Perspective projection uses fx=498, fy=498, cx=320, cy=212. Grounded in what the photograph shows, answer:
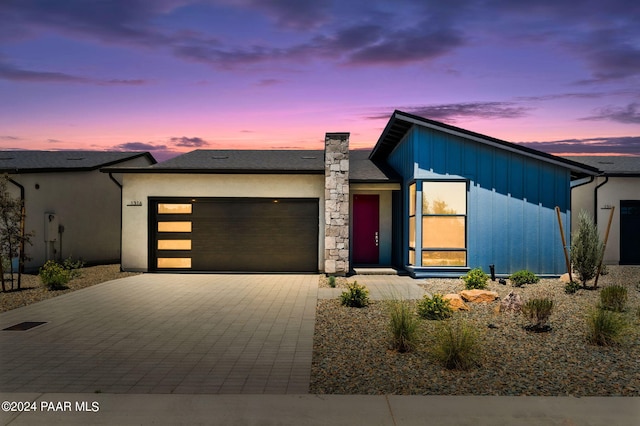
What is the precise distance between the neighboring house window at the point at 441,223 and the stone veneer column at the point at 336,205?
8.00 feet

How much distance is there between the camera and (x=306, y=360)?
695 centimetres

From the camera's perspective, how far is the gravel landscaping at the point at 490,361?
5.83 metres

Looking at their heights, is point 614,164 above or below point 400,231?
above

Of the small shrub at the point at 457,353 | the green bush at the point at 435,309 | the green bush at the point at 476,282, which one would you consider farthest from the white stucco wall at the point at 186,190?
the small shrub at the point at 457,353

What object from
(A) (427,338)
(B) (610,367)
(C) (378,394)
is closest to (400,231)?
(A) (427,338)

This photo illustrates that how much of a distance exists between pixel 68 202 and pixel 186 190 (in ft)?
17.4

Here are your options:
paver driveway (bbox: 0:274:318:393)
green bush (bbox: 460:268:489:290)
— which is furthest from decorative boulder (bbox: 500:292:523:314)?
paver driveway (bbox: 0:274:318:393)

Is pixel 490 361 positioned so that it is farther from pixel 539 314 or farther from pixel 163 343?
pixel 163 343

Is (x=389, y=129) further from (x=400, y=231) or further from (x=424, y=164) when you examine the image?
(x=400, y=231)

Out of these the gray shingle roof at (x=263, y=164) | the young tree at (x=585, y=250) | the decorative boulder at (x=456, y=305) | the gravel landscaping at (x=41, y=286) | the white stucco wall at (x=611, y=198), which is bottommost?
the gravel landscaping at (x=41, y=286)

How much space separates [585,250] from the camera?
13.3 metres

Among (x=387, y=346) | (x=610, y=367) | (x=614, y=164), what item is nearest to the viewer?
(x=610, y=367)

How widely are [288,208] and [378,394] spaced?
1264cm

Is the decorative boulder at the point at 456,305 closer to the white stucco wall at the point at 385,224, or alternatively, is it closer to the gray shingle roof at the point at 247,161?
the gray shingle roof at the point at 247,161
